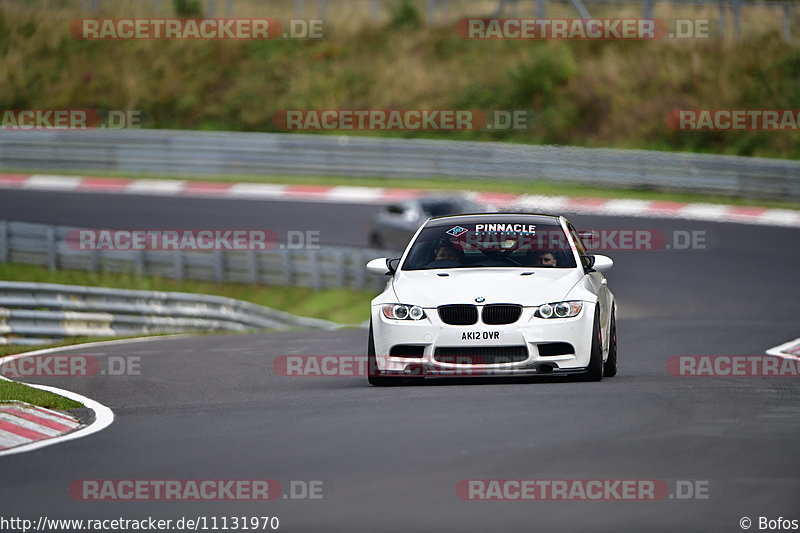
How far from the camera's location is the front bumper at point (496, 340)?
1113cm

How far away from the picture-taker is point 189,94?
4616 centimetres

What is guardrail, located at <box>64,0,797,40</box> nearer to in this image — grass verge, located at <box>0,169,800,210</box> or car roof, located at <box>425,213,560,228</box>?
grass verge, located at <box>0,169,800,210</box>

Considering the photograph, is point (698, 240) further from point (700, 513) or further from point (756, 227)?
point (700, 513)

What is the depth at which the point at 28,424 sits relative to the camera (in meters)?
10.1

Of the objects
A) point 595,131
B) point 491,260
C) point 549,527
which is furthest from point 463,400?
point 595,131

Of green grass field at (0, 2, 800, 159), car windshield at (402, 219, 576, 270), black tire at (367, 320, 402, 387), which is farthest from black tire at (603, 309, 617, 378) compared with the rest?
green grass field at (0, 2, 800, 159)

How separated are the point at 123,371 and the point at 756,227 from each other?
17.6 m

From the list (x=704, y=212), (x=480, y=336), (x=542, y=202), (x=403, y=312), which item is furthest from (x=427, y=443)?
(x=542, y=202)

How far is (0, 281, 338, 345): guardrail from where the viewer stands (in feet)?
70.1

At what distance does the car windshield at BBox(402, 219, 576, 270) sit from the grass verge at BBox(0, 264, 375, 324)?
12.2 m
